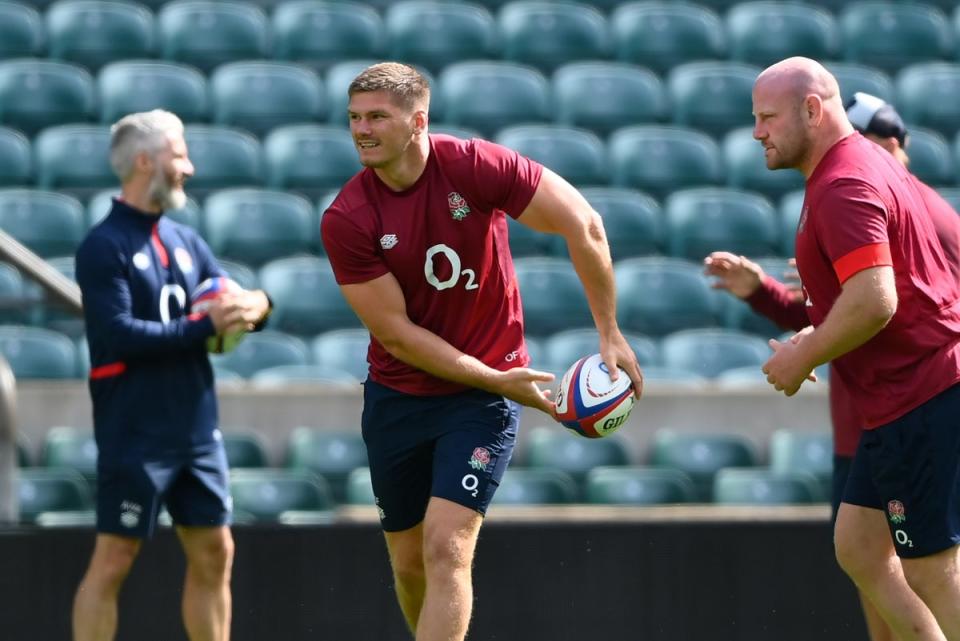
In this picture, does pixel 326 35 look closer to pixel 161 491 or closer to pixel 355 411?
pixel 355 411

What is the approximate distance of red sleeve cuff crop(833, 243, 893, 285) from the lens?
425 cm

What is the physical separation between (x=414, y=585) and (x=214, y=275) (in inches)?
58.8

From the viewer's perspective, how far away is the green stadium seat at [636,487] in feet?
25.3

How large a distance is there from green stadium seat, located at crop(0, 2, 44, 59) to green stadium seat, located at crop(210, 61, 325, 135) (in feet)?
4.73

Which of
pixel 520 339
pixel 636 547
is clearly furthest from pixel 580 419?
pixel 636 547

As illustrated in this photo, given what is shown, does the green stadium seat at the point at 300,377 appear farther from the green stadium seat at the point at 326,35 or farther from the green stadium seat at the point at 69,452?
the green stadium seat at the point at 326,35

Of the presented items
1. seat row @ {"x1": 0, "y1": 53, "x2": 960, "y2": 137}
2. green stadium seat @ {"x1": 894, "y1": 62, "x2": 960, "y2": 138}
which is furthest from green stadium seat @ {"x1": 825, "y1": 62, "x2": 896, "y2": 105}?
green stadium seat @ {"x1": 894, "y1": 62, "x2": 960, "y2": 138}

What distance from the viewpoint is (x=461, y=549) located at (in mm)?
4652

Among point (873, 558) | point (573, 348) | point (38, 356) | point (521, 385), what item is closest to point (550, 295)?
point (573, 348)

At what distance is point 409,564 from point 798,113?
1972 mm

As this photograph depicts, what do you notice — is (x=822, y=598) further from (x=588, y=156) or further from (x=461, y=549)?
(x=588, y=156)

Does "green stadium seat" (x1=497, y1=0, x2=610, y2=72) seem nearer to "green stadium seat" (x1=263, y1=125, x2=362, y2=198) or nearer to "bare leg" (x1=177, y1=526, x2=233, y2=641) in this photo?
"green stadium seat" (x1=263, y1=125, x2=362, y2=198)

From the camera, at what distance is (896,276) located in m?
4.49

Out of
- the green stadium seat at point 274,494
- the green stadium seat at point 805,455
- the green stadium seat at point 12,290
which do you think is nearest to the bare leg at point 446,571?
the green stadium seat at point 274,494
